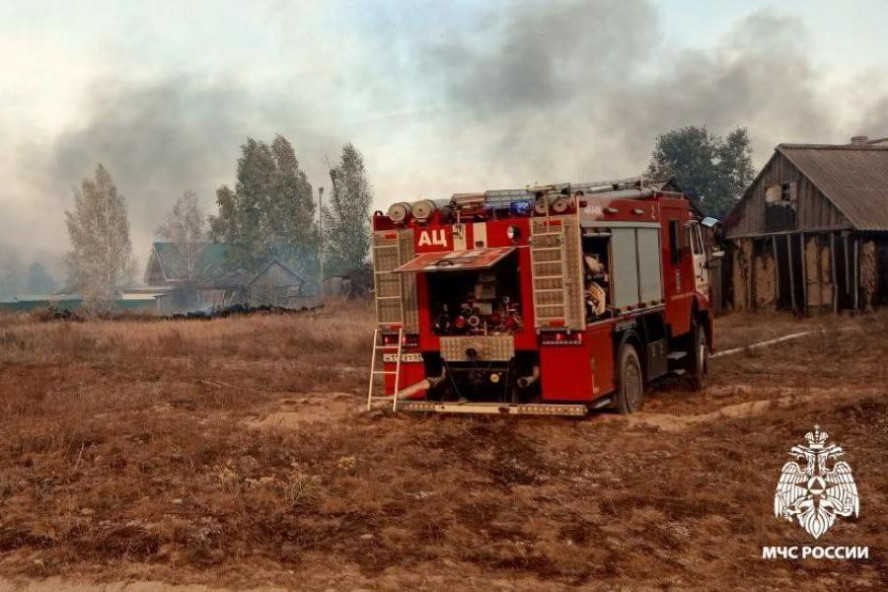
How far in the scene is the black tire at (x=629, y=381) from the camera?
11578mm

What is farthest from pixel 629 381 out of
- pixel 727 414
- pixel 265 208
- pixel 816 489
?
pixel 265 208

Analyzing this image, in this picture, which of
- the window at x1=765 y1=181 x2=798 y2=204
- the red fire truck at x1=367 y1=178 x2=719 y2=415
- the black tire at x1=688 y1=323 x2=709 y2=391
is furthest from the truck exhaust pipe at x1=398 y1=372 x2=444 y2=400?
the window at x1=765 y1=181 x2=798 y2=204

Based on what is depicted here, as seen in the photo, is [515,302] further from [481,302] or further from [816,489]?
[816,489]

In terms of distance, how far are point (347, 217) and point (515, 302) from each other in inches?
1845

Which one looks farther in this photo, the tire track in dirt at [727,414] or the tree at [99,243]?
the tree at [99,243]

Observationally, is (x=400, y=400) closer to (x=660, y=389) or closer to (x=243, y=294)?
(x=660, y=389)

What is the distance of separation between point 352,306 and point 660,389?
30.7 m

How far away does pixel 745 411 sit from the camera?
11336 mm

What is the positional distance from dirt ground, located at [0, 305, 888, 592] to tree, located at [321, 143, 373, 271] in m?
42.7

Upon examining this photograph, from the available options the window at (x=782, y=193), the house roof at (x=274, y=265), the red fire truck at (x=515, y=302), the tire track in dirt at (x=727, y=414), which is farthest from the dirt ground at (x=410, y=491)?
the house roof at (x=274, y=265)

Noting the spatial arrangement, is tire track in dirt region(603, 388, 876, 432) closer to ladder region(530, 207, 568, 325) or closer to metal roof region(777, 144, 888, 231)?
ladder region(530, 207, 568, 325)

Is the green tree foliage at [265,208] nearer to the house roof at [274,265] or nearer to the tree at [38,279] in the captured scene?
the house roof at [274,265]

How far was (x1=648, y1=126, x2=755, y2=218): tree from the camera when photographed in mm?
56312

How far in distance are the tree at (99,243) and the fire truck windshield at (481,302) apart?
151 feet
